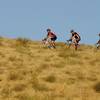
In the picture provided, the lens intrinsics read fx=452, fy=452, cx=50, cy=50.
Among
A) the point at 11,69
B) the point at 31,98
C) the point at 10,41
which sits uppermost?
the point at 10,41

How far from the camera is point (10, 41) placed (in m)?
40.4

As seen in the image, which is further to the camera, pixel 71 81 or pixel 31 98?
pixel 71 81

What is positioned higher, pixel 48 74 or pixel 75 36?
pixel 75 36

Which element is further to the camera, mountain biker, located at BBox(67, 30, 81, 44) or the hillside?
mountain biker, located at BBox(67, 30, 81, 44)

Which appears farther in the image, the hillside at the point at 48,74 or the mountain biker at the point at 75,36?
the mountain biker at the point at 75,36

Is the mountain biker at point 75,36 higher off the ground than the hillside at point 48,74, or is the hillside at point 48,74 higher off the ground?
the mountain biker at point 75,36

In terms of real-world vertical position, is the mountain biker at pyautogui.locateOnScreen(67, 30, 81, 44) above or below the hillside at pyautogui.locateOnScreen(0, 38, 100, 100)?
above

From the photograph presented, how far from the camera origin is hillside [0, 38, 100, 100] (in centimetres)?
2561

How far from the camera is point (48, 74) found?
2883 cm

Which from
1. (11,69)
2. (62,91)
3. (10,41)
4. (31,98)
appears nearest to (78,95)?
(62,91)

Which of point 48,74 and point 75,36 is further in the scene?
point 75,36

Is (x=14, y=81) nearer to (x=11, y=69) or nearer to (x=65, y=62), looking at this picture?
(x=11, y=69)

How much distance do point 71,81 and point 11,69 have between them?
4.48 metres

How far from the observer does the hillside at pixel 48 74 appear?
25.6m
